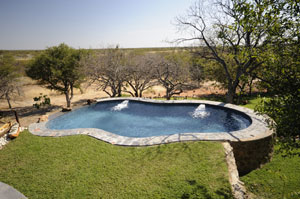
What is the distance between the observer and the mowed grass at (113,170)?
16.3 ft

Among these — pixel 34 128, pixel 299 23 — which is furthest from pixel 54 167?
pixel 299 23

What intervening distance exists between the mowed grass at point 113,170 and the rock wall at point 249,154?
0.98m

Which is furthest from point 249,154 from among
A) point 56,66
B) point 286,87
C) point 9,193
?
point 56,66

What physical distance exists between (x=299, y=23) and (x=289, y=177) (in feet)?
19.2

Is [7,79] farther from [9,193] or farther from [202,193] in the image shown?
[202,193]

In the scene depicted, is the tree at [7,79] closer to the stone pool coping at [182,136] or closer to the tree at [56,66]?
the tree at [56,66]

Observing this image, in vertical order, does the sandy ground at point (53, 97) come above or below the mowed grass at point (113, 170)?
below

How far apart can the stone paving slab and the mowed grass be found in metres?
0.17

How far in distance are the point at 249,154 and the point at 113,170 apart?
5.73m

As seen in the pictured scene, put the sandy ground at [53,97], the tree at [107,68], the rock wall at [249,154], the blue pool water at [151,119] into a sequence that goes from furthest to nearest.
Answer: the sandy ground at [53,97], the tree at [107,68], the blue pool water at [151,119], the rock wall at [249,154]

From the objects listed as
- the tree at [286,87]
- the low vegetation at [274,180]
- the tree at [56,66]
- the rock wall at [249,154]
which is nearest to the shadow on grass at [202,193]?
the low vegetation at [274,180]

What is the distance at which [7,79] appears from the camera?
1681 centimetres

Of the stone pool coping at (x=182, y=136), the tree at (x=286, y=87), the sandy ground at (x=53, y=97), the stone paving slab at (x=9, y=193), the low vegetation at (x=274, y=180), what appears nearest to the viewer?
the tree at (x=286, y=87)

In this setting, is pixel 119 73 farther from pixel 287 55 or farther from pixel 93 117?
pixel 287 55
